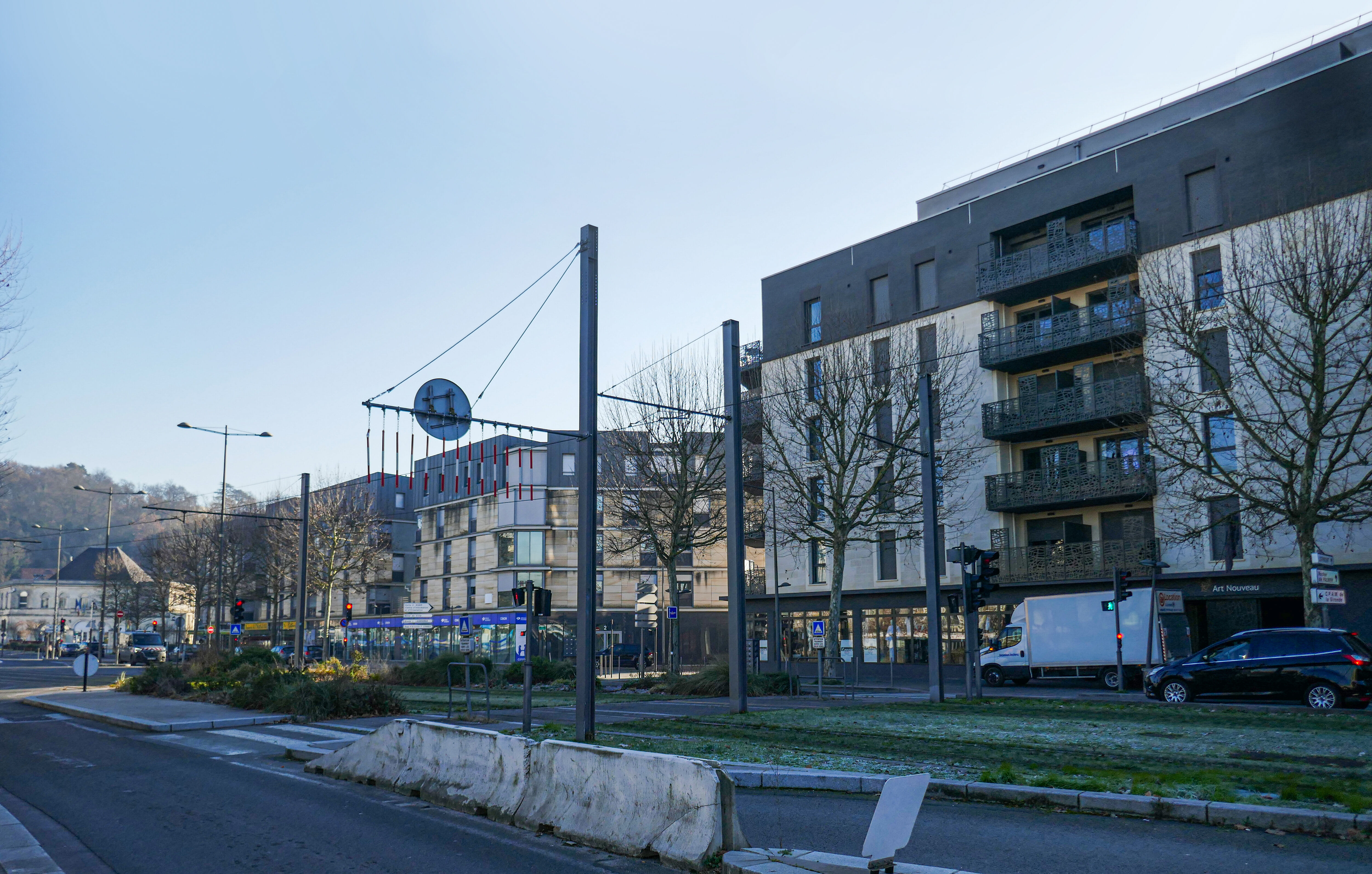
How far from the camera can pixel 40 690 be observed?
1300 inches

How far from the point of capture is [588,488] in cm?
1531

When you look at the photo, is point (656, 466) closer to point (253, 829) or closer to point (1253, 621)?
point (1253, 621)

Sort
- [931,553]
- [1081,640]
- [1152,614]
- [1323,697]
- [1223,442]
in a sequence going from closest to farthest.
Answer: [1323,697] < [931,553] < [1152,614] < [1081,640] < [1223,442]

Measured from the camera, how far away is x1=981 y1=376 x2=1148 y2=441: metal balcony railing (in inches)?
1356

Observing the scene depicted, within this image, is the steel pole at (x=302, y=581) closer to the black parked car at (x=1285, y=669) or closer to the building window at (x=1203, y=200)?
the black parked car at (x=1285, y=669)

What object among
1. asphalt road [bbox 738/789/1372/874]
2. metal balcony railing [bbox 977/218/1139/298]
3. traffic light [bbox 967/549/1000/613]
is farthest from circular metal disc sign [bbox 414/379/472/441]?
metal balcony railing [bbox 977/218/1139/298]

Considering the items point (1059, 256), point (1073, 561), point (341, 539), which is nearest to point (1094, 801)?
point (1073, 561)

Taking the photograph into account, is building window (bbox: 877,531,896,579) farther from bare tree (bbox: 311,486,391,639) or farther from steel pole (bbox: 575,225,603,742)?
bare tree (bbox: 311,486,391,639)

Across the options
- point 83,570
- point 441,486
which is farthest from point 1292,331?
point 83,570

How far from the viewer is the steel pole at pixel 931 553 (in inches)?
868

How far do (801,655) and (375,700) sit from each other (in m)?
27.0

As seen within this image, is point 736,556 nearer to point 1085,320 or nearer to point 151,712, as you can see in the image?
point 151,712

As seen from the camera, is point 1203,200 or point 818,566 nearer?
point 1203,200

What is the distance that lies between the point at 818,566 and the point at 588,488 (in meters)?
31.3
